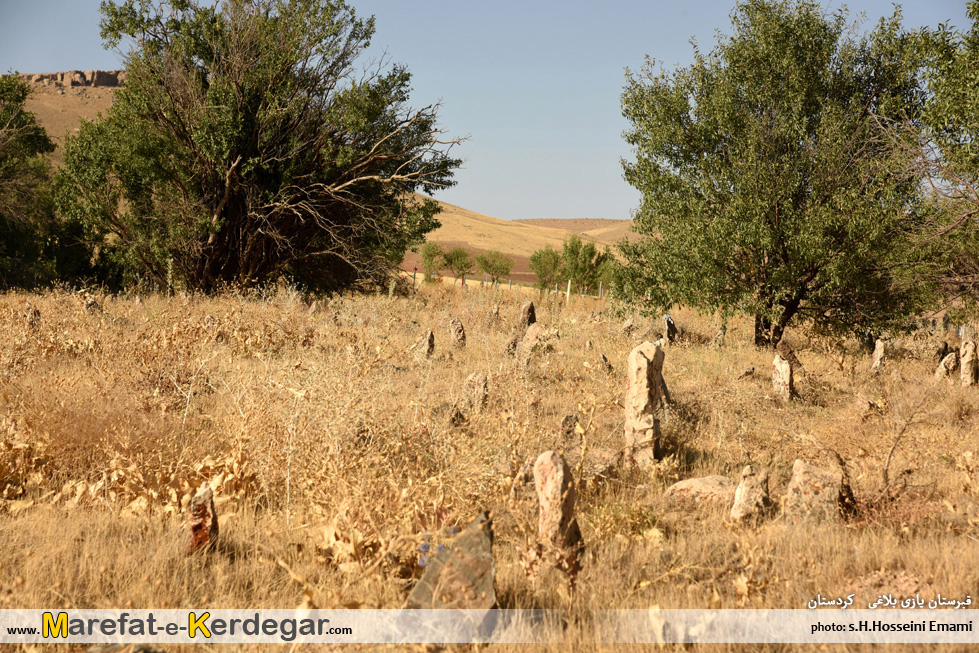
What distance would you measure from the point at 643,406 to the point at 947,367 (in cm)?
634

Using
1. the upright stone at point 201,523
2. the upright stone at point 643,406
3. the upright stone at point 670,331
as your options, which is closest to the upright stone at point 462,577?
the upright stone at point 201,523

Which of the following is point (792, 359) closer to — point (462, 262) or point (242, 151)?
point (242, 151)

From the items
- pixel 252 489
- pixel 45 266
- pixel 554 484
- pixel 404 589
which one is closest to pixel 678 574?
pixel 554 484

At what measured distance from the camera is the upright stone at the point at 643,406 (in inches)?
227

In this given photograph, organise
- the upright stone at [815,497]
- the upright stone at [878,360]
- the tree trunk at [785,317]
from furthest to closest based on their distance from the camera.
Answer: the tree trunk at [785,317] → the upright stone at [878,360] → the upright stone at [815,497]

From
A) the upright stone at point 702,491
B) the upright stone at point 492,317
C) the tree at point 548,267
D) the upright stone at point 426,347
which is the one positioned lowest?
the upright stone at point 702,491

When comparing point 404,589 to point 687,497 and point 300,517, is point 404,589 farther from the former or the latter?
point 687,497

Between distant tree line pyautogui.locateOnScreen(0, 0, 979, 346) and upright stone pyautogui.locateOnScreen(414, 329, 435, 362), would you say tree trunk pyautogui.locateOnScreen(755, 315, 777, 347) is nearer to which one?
distant tree line pyautogui.locateOnScreen(0, 0, 979, 346)

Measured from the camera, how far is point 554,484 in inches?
149

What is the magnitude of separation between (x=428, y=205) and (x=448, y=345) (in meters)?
8.10

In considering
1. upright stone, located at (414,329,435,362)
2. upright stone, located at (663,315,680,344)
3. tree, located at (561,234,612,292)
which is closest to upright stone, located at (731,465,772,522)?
upright stone, located at (414,329,435,362)

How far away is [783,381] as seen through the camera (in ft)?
26.6

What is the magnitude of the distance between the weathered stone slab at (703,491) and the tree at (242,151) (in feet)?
40.8

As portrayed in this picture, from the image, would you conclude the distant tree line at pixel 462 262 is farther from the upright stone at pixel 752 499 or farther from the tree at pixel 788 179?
the upright stone at pixel 752 499
